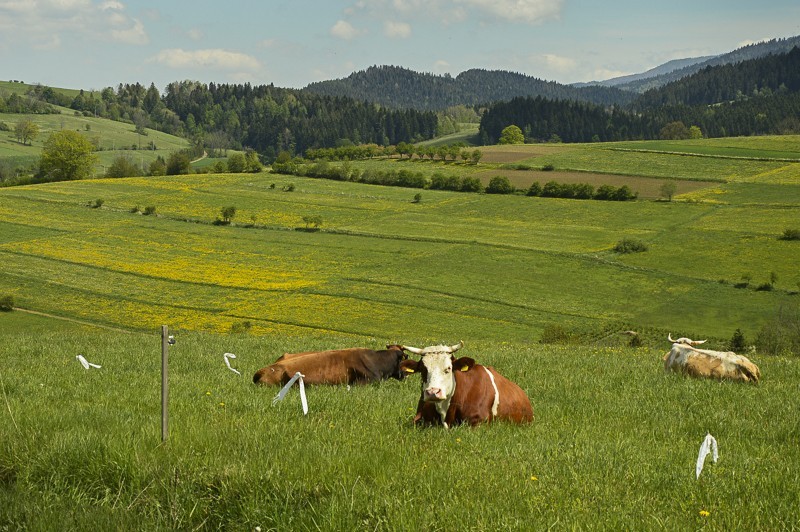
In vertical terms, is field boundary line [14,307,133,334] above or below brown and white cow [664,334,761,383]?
below

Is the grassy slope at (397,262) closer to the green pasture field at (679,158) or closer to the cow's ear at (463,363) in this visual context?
the green pasture field at (679,158)

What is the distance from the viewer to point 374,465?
24.6 ft

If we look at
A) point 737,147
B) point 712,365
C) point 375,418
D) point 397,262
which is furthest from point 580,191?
point 375,418

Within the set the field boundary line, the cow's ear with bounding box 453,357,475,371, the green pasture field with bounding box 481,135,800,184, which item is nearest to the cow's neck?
the cow's ear with bounding box 453,357,475,371

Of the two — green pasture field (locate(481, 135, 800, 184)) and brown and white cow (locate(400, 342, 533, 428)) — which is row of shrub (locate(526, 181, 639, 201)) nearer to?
green pasture field (locate(481, 135, 800, 184))

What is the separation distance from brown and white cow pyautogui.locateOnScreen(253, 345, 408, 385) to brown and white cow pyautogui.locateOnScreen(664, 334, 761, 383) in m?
5.59

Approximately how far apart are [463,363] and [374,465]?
3.05 m

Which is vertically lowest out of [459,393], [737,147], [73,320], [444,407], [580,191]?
[73,320]

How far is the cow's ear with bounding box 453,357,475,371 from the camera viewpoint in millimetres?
10281

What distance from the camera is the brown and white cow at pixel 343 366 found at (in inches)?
590

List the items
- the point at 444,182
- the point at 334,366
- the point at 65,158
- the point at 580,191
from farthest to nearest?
the point at 65,158 < the point at 444,182 < the point at 580,191 < the point at 334,366

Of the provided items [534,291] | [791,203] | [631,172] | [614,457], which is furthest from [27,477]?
[631,172]

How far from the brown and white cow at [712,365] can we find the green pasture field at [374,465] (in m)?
2.75

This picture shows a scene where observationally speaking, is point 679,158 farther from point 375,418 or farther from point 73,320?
point 375,418
